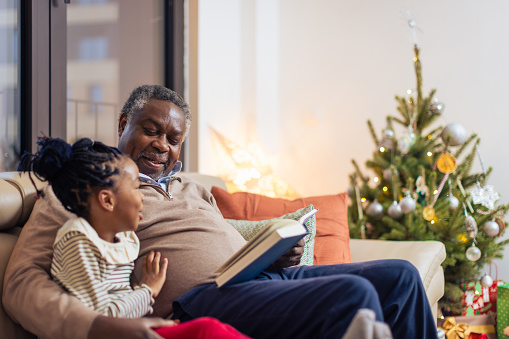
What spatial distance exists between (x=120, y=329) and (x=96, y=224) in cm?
27

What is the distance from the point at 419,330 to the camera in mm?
1342

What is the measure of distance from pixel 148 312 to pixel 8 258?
1.37 ft

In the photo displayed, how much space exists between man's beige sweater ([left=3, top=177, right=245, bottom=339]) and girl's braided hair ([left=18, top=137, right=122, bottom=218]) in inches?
5.7

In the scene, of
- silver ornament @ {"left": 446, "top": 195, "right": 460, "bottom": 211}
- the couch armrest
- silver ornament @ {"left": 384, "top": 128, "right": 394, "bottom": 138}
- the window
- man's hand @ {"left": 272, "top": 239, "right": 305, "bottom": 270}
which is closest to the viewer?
man's hand @ {"left": 272, "top": 239, "right": 305, "bottom": 270}

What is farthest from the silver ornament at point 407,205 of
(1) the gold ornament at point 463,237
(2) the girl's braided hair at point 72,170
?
(2) the girl's braided hair at point 72,170

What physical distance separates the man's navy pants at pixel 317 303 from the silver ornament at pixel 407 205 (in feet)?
3.99

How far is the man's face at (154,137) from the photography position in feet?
5.75

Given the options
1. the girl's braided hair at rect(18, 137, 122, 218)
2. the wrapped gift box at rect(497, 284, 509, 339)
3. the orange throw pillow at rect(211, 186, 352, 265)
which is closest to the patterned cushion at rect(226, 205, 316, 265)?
the orange throw pillow at rect(211, 186, 352, 265)

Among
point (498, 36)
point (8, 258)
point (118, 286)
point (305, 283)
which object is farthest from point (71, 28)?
point (498, 36)

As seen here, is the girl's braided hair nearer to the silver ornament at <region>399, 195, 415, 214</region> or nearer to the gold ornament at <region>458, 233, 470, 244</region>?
the silver ornament at <region>399, 195, 415, 214</region>

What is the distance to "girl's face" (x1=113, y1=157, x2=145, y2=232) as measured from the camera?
4.06 feet

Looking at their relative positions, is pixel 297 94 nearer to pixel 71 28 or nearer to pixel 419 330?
pixel 71 28

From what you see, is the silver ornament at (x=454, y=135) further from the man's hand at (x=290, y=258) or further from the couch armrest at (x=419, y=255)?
the man's hand at (x=290, y=258)

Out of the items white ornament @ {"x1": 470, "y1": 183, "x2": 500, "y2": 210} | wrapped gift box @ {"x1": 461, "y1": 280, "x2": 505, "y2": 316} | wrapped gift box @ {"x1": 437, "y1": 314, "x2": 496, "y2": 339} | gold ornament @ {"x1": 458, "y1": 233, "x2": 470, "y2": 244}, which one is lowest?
wrapped gift box @ {"x1": 437, "y1": 314, "x2": 496, "y2": 339}
